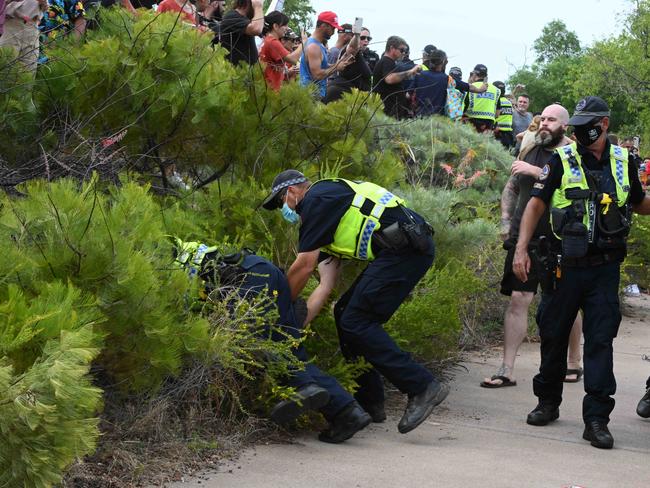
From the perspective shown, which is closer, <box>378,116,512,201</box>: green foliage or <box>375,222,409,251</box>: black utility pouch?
<box>375,222,409,251</box>: black utility pouch

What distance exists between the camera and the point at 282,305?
5.95 metres

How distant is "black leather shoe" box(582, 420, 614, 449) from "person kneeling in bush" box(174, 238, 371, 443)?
4.64ft

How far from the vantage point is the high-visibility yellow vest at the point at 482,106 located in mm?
15250

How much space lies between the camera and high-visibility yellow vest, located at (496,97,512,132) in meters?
16.6

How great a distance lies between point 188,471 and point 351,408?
3.80ft

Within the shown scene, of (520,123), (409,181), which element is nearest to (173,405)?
(409,181)

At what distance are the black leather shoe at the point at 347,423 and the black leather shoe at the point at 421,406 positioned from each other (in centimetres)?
34

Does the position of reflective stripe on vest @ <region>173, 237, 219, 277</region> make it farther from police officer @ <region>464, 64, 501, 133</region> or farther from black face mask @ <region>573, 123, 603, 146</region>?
police officer @ <region>464, 64, 501, 133</region>

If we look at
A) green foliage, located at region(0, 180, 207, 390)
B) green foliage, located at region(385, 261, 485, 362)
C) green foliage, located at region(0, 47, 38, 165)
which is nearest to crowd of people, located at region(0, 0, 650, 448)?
green foliage, located at region(0, 47, 38, 165)

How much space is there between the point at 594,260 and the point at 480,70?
1003cm

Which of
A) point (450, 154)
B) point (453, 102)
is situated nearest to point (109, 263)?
point (450, 154)

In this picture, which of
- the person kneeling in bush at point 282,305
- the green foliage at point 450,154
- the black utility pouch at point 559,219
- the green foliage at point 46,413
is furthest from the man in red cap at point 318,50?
the green foliage at point 46,413

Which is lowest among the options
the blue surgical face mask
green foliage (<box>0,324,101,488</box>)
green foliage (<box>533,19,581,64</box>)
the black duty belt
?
green foliage (<box>0,324,101,488</box>)

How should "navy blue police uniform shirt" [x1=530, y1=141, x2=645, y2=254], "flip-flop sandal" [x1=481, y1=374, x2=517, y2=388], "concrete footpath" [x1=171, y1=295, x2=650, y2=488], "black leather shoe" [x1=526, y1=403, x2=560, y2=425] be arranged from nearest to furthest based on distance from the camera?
"concrete footpath" [x1=171, y1=295, x2=650, y2=488]
"navy blue police uniform shirt" [x1=530, y1=141, x2=645, y2=254]
"black leather shoe" [x1=526, y1=403, x2=560, y2=425]
"flip-flop sandal" [x1=481, y1=374, x2=517, y2=388]
